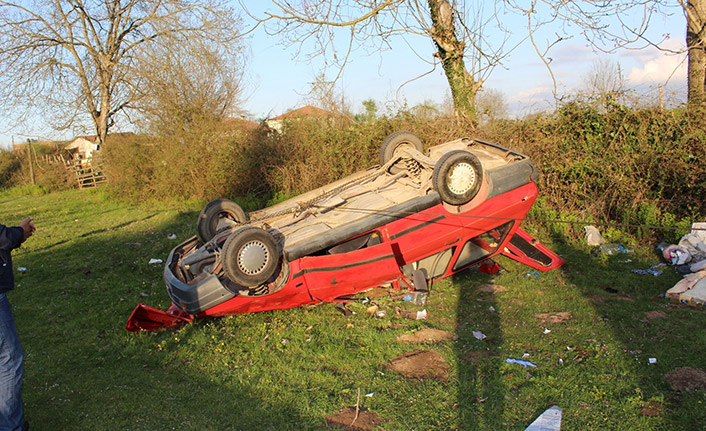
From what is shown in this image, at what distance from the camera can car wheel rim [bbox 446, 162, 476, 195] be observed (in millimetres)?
6492

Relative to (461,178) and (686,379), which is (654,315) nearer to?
(686,379)

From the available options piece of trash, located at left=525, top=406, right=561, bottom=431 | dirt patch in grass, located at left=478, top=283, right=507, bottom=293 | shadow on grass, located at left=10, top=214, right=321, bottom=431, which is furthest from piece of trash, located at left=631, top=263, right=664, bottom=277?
shadow on grass, located at left=10, top=214, right=321, bottom=431

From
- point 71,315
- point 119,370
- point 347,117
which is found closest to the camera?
point 119,370

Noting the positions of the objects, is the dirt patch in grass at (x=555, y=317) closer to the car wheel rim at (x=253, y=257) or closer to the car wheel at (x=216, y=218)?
the car wheel rim at (x=253, y=257)

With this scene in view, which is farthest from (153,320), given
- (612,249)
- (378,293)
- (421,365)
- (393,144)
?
(612,249)

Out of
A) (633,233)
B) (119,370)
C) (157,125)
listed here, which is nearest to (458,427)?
(119,370)

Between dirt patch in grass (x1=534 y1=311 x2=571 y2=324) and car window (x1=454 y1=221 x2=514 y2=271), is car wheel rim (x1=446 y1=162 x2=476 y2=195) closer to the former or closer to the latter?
car window (x1=454 y1=221 x2=514 y2=271)

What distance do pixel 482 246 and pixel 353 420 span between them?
154 inches

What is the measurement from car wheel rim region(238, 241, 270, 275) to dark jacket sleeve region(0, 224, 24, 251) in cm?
208

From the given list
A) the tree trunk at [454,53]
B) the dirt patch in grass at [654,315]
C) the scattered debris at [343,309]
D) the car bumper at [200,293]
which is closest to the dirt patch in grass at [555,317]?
the dirt patch in grass at [654,315]

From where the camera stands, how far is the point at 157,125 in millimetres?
17078

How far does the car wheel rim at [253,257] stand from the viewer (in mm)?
5504

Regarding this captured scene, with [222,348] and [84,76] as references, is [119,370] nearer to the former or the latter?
[222,348]

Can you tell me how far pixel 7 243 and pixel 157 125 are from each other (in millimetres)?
14143
